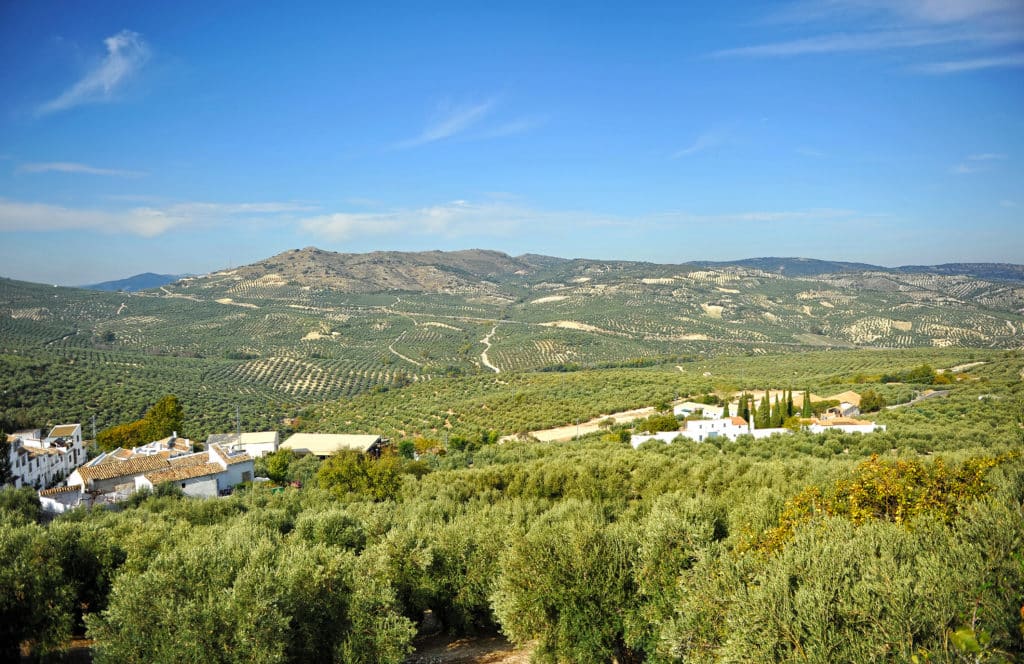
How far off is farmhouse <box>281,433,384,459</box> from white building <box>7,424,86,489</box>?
483 inches

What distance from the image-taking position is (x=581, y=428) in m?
47.9

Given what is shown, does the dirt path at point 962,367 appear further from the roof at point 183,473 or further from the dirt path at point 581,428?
the roof at point 183,473

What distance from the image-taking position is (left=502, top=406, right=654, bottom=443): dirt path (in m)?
44.9

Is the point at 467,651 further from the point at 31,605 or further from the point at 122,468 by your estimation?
the point at 122,468

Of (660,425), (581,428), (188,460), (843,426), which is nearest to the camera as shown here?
(188,460)

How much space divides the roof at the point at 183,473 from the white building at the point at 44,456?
Answer: 24.0 feet

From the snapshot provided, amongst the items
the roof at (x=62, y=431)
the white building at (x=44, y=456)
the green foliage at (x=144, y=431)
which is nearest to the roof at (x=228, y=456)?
the white building at (x=44, y=456)

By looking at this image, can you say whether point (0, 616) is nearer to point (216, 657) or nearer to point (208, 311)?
point (216, 657)

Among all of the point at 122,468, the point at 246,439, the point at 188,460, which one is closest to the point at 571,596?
the point at 122,468

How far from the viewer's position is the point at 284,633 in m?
9.75

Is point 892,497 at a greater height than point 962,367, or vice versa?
point 892,497

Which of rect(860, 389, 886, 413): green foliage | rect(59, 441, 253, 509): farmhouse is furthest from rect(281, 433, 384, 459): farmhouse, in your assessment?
rect(860, 389, 886, 413): green foliage

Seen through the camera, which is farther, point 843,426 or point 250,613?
point 843,426

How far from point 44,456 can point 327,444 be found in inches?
631
